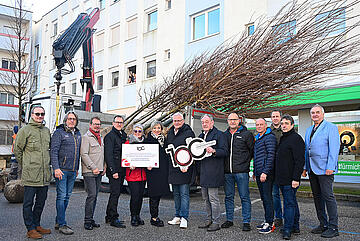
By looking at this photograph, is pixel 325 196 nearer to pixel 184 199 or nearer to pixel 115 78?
pixel 184 199

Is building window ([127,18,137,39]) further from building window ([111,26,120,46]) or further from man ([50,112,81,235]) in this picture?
man ([50,112,81,235])

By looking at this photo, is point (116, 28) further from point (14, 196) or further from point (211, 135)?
point (211, 135)

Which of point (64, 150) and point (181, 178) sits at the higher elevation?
point (64, 150)

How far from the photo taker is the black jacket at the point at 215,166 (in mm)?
5328

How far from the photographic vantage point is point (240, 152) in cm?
539

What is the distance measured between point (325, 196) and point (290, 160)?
2.48 feet

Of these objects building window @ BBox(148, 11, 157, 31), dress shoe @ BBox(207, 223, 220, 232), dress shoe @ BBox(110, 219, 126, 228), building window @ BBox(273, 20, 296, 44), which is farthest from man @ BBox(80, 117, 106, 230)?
building window @ BBox(148, 11, 157, 31)

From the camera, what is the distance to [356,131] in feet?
38.5

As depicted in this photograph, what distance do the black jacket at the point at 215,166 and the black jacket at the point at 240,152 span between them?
100mm

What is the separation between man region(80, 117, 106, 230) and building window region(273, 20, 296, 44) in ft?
13.8

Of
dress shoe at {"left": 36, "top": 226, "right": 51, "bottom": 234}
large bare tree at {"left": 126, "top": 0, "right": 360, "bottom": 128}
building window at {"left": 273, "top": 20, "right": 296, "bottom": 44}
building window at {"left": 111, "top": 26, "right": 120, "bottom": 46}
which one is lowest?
dress shoe at {"left": 36, "top": 226, "right": 51, "bottom": 234}

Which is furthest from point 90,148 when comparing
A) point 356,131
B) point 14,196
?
point 356,131

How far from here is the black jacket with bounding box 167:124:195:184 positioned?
554cm

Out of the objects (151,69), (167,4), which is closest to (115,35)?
(151,69)
